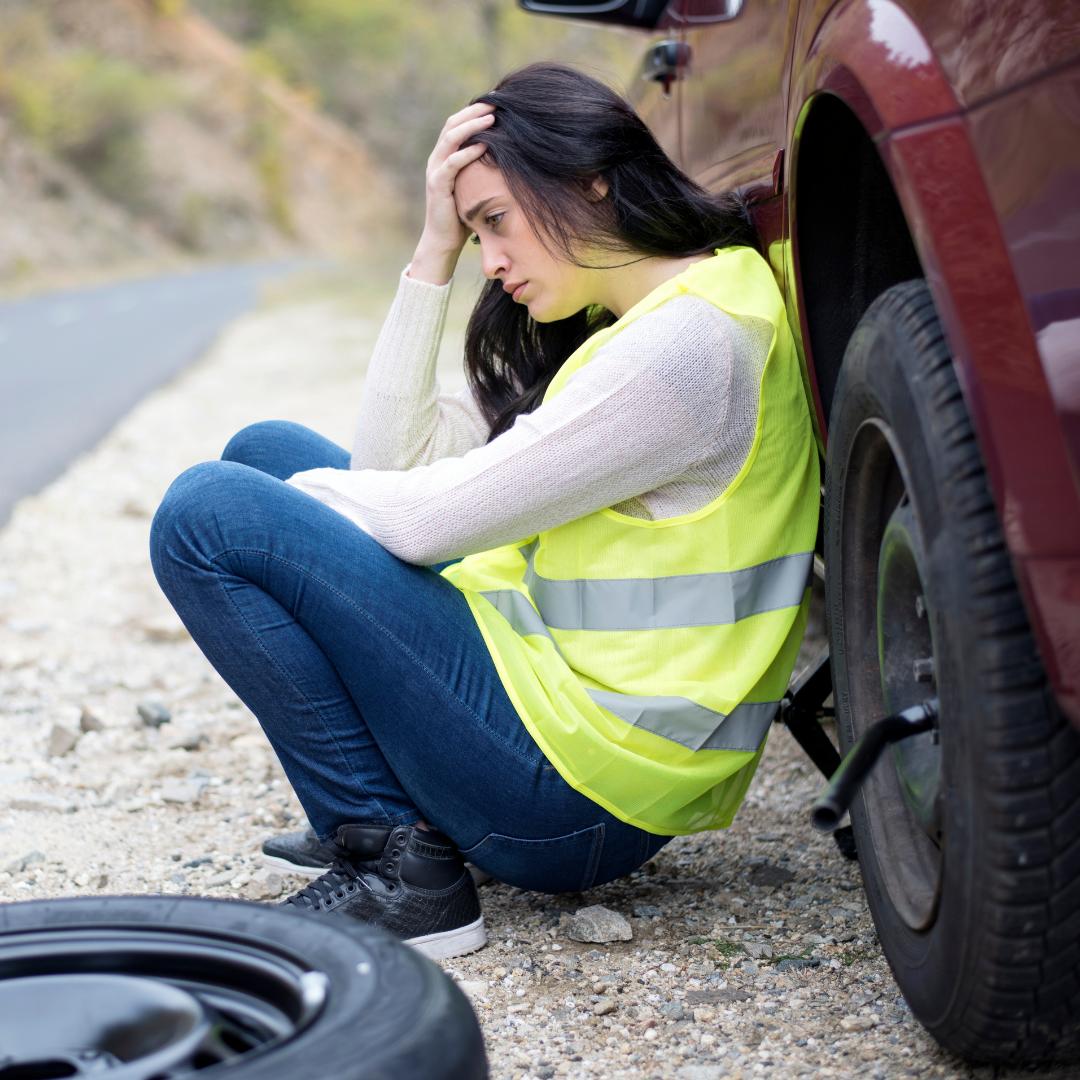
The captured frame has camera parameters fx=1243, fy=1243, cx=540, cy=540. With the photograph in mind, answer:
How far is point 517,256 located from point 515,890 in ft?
3.80

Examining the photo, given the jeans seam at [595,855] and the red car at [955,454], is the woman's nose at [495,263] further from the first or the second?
the jeans seam at [595,855]

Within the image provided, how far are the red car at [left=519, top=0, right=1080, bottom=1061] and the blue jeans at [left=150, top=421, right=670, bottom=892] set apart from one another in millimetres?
503

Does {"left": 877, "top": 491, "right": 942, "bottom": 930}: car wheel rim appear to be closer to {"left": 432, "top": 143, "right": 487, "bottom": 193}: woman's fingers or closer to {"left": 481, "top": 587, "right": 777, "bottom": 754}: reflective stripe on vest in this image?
{"left": 481, "top": 587, "right": 777, "bottom": 754}: reflective stripe on vest

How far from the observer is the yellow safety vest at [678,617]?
1.88 m

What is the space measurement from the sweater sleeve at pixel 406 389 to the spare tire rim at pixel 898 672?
41.5 inches

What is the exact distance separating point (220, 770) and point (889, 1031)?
5.98ft

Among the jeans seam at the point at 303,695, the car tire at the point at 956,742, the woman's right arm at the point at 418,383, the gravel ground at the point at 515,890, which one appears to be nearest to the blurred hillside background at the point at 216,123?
the gravel ground at the point at 515,890

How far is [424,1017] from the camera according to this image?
1.18 metres

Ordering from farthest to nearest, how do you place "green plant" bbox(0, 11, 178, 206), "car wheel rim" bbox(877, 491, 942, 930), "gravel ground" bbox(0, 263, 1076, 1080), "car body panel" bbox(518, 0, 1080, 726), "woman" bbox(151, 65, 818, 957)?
1. "green plant" bbox(0, 11, 178, 206)
2. "woman" bbox(151, 65, 818, 957)
3. "gravel ground" bbox(0, 263, 1076, 1080)
4. "car wheel rim" bbox(877, 491, 942, 930)
5. "car body panel" bbox(518, 0, 1080, 726)

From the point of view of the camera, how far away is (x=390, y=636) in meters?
1.91

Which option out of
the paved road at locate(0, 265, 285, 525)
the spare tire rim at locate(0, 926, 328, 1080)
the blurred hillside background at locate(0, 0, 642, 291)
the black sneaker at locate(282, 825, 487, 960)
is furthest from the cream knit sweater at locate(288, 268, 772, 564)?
the blurred hillside background at locate(0, 0, 642, 291)

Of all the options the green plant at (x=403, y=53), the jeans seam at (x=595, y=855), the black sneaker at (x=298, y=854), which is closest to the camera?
the jeans seam at (x=595, y=855)

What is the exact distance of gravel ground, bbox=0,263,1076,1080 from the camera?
1732 mm

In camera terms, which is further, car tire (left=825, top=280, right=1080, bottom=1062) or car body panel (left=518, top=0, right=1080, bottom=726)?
car tire (left=825, top=280, right=1080, bottom=1062)
